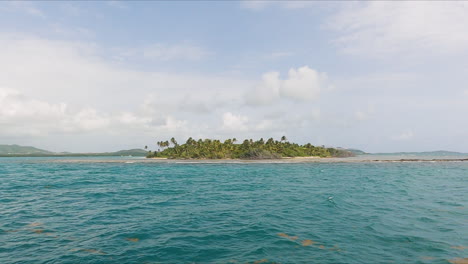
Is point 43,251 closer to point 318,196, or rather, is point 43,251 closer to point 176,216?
point 176,216

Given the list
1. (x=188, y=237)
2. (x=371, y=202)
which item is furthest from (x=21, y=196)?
(x=371, y=202)

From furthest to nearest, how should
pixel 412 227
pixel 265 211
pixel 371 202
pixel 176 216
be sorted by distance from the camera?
1. pixel 371 202
2. pixel 265 211
3. pixel 176 216
4. pixel 412 227

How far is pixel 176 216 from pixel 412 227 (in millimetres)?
18192

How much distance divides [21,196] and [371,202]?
42.4 metres

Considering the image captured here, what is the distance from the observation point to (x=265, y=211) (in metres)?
24.9

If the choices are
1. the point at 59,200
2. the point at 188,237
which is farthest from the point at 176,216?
the point at 59,200

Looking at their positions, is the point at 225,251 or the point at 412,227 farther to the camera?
the point at 412,227

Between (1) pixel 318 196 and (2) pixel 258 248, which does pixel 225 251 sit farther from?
(1) pixel 318 196

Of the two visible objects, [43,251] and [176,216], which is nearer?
[43,251]

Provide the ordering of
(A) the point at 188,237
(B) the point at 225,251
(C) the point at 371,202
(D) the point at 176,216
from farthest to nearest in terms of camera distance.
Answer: (C) the point at 371,202 < (D) the point at 176,216 < (A) the point at 188,237 < (B) the point at 225,251

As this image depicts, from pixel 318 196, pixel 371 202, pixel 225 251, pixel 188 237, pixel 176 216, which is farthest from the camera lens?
pixel 318 196

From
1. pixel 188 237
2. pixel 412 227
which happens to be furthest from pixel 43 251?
pixel 412 227

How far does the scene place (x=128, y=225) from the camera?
19.8 m

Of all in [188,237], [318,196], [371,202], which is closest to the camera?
[188,237]
